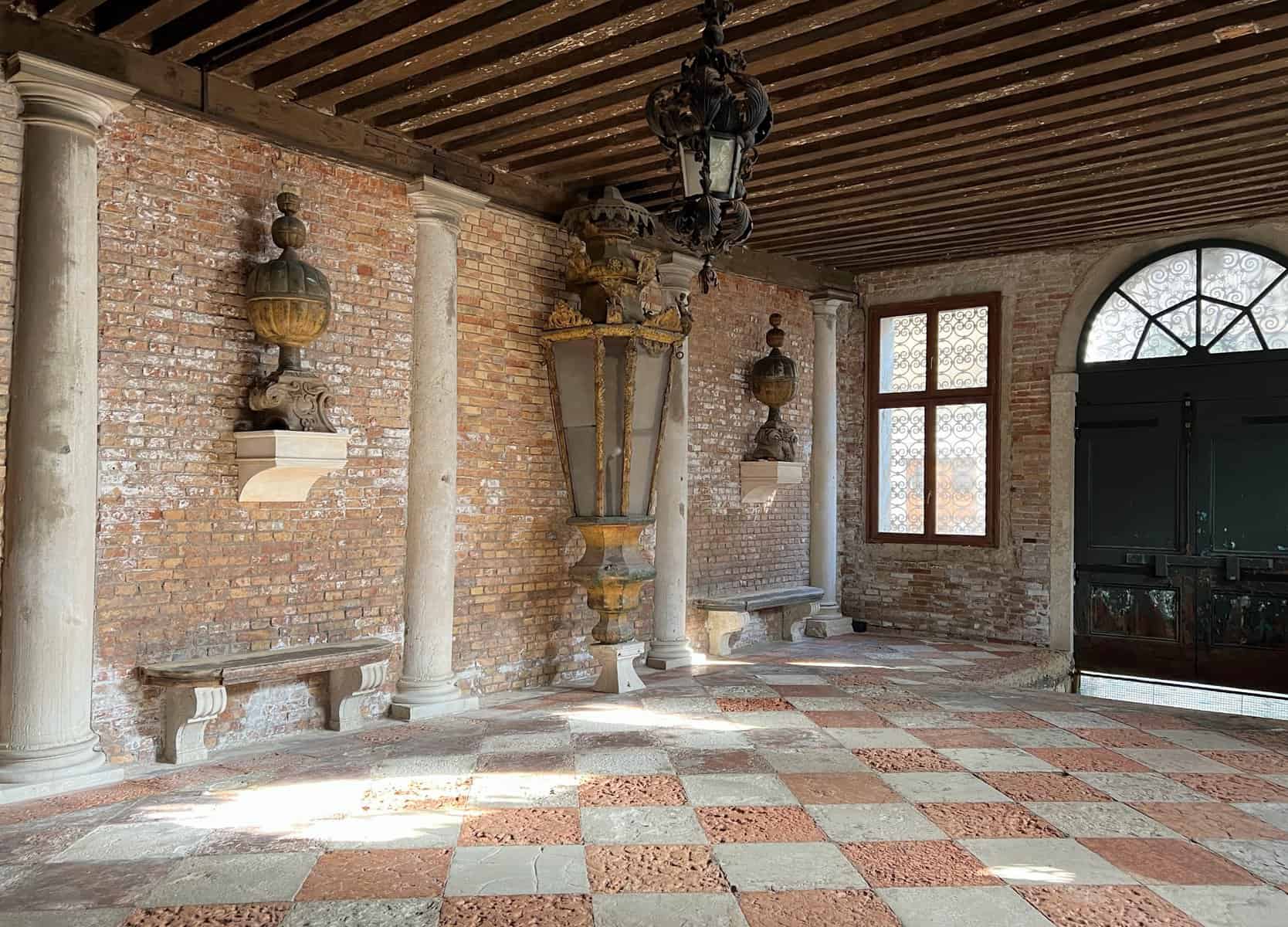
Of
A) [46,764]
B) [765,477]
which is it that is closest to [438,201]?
[46,764]

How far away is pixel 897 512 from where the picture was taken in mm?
9641

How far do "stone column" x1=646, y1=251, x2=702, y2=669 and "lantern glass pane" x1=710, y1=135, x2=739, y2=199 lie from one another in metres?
4.11

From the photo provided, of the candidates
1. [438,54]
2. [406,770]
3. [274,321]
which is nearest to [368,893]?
[406,770]

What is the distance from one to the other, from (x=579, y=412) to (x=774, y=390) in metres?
2.56

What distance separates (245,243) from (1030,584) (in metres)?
6.92

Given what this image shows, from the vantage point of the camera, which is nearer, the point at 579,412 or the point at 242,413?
the point at 242,413

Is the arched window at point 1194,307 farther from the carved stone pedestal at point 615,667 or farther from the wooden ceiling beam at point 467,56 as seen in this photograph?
the wooden ceiling beam at point 467,56

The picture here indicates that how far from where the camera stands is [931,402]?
9.39 metres

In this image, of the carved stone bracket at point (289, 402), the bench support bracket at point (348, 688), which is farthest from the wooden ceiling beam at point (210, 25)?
the bench support bracket at point (348, 688)

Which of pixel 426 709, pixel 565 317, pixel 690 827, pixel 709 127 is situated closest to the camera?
pixel 709 127

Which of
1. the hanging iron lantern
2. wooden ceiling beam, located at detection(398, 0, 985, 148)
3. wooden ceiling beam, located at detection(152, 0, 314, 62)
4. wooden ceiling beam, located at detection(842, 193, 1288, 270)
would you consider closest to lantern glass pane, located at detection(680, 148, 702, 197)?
the hanging iron lantern

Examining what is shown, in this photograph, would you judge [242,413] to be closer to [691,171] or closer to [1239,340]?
[691,171]

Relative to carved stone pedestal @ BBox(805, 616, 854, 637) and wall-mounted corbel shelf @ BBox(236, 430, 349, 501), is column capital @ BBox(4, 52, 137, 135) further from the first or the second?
carved stone pedestal @ BBox(805, 616, 854, 637)

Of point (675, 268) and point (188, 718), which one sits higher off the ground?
point (675, 268)
